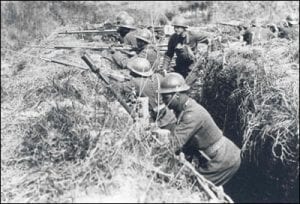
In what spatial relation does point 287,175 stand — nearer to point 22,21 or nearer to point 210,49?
point 210,49

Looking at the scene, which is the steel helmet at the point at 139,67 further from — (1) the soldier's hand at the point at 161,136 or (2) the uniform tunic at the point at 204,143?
(1) the soldier's hand at the point at 161,136

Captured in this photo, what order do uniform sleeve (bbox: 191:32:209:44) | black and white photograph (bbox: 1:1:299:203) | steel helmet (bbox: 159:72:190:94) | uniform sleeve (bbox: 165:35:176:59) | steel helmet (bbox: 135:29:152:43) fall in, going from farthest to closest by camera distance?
uniform sleeve (bbox: 191:32:209:44)
uniform sleeve (bbox: 165:35:176:59)
steel helmet (bbox: 135:29:152:43)
steel helmet (bbox: 159:72:190:94)
black and white photograph (bbox: 1:1:299:203)

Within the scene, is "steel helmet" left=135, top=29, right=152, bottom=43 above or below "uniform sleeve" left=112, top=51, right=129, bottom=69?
above

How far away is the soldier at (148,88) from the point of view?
579 centimetres

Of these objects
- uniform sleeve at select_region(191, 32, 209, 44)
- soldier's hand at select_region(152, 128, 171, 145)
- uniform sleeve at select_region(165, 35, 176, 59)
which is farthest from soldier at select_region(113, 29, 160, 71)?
soldier's hand at select_region(152, 128, 171, 145)

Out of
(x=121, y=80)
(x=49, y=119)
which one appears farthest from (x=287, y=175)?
(x=49, y=119)

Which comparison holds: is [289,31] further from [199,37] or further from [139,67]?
[139,67]

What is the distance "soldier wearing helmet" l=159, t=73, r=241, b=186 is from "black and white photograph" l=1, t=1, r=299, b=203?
0.04 feet

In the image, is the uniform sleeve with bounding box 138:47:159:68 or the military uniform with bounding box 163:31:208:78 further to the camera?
the military uniform with bounding box 163:31:208:78

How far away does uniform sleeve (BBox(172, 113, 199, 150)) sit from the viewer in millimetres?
5257

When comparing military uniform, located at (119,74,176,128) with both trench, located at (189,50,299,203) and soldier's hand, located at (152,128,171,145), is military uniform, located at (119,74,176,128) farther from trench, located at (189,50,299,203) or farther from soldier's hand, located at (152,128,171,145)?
trench, located at (189,50,299,203)

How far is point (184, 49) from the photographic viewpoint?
8828 millimetres

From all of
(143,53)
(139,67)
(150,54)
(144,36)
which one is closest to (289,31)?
(144,36)

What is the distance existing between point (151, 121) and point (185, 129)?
2.50 ft
